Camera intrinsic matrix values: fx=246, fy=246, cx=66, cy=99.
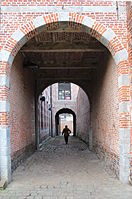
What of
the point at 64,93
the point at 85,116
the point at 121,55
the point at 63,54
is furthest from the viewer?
the point at 64,93

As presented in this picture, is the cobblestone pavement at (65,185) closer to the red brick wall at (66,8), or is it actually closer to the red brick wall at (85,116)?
the red brick wall at (66,8)

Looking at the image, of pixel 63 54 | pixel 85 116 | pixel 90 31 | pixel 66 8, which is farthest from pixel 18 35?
pixel 85 116

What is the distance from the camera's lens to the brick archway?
6148 mm

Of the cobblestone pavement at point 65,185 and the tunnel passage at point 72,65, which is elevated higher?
the tunnel passage at point 72,65

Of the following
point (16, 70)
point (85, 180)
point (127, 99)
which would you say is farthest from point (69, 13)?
point (85, 180)

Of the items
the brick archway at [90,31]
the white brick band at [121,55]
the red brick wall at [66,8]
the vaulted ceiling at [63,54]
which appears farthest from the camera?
the vaulted ceiling at [63,54]

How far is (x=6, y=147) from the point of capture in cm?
618

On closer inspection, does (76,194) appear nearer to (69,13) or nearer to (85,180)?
(85,180)

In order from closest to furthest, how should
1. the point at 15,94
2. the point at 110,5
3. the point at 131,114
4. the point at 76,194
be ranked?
the point at 76,194, the point at 131,114, the point at 110,5, the point at 15,94

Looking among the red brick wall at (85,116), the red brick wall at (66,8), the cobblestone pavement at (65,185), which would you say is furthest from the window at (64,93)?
the red brick wall at (66,8)

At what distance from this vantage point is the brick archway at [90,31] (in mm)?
6148

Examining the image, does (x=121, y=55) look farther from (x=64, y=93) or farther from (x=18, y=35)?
(x=64, y=93)

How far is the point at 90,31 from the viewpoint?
21.9 feet

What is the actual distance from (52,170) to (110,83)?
3.43 metres
